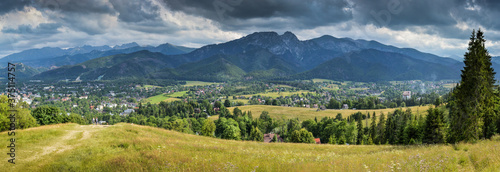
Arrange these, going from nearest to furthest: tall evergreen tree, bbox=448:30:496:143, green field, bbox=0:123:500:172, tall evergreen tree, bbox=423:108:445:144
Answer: green field, bbox=0:123:500:172 < tall evergreen tree, bbox=448:30:496:143 < tall evergreen tree, bbox=423:108:445:144

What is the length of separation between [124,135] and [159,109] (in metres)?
130

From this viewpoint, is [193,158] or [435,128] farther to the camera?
[435,128]

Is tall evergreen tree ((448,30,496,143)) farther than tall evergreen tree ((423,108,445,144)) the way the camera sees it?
No

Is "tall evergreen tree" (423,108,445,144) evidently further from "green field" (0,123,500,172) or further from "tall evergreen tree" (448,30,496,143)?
"green field" (0,123,500,172)

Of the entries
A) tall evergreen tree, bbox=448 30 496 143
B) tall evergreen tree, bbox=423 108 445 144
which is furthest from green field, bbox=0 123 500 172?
tall evergreen tree, bbox=423 108 445 144

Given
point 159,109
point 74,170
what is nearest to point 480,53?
point 74,170

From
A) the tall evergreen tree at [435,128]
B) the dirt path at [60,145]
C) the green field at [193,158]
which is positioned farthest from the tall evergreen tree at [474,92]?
the dirt path at [60,145]

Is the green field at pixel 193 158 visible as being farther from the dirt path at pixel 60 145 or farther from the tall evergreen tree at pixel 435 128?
the tall evergreen tree at pixel 435 128

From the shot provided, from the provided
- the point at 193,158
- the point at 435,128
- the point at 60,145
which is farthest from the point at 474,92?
the point at 60,145

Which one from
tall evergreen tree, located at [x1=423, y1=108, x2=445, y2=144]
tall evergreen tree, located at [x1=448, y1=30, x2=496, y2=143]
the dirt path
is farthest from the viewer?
tall evergreen tree, located at [x1=423, y1=108, x2=445, y2=144]

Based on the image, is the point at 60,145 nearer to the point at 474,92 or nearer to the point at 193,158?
the point at 193,158

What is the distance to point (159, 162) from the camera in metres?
12.6

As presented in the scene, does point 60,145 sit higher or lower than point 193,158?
lower

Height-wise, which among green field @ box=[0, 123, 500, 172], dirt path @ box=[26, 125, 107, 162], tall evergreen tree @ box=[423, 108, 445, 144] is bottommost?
tall evergreen tree @ box=[423, 108, 445, 144]
